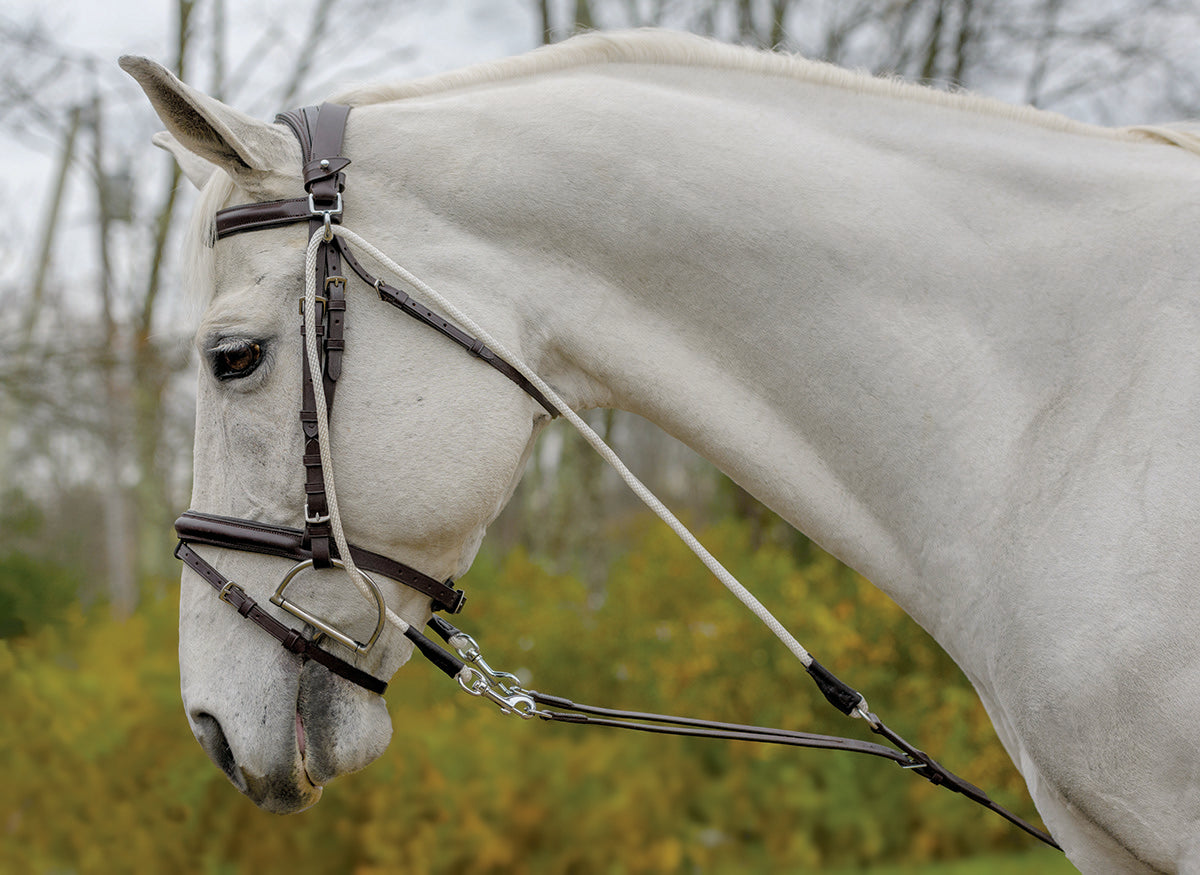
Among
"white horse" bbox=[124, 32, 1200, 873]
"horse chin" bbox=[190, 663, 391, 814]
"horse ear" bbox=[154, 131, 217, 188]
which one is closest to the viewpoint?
"white horse" bbox=[124, 32, 1200, 873]

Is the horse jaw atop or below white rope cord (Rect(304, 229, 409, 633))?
below

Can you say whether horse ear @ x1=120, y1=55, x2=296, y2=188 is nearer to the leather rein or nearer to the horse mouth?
the leather rein

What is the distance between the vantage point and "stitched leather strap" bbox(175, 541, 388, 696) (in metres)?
1.69

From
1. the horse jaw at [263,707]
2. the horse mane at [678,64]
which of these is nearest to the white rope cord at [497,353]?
Result: the horse jaw at [263,707]

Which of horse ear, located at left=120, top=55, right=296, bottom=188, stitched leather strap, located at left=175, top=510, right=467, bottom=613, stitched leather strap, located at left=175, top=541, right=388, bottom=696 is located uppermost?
horse ear, located at left=120, top=55, right=296, bottom=188

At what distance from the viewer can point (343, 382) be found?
5.56 feet

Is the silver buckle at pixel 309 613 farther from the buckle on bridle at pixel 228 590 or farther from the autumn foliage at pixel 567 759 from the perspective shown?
the autumn foliage at pixel 567 759

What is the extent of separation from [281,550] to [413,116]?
3.09 feet

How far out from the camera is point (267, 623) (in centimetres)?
169

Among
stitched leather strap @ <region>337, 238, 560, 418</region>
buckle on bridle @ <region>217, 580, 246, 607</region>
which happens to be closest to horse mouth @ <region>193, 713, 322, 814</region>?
buckle on bridle @ <region>217, 580, 246, 607</region>

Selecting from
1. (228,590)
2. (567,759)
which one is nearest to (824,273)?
(228,590)

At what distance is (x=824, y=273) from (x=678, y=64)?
24.3 inches

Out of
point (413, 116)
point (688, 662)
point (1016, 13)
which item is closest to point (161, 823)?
point (688, 662)

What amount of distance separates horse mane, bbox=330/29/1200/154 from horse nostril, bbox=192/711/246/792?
1334 millimetres
